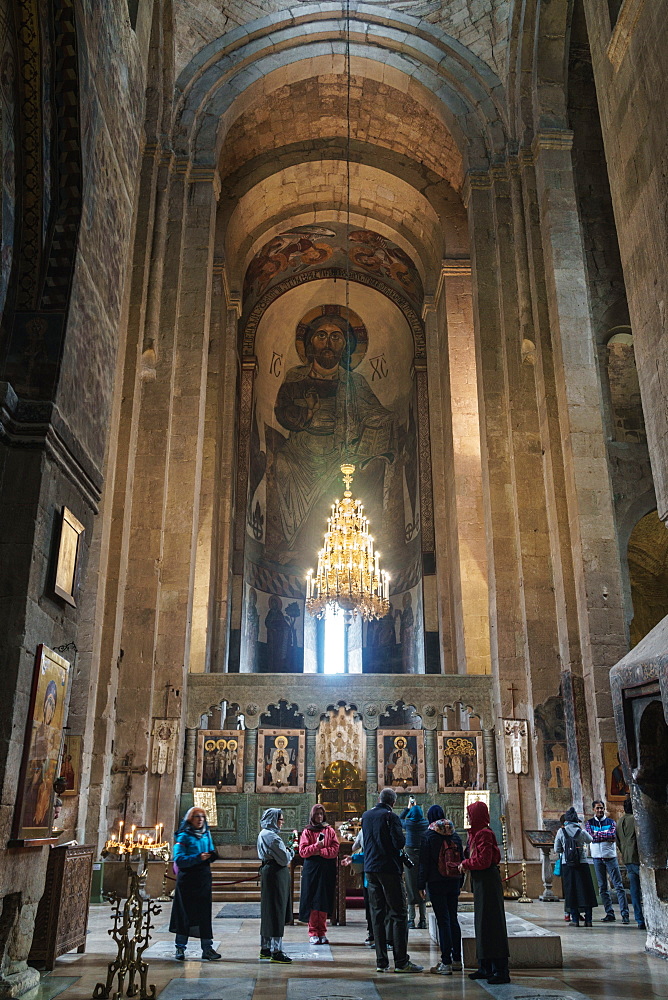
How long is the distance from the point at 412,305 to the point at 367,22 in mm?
7270

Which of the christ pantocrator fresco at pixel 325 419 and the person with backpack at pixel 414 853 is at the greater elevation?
the christ pantocrator fresco at pixel 325 419

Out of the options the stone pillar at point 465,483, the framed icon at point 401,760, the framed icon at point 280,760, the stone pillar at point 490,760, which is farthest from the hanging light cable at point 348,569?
the stone pillar at point 490,760

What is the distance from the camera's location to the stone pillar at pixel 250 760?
38.8ft

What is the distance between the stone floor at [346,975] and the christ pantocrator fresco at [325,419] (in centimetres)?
1565

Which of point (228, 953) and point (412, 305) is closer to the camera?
point (228, 953)

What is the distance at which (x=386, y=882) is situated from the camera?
5.85m

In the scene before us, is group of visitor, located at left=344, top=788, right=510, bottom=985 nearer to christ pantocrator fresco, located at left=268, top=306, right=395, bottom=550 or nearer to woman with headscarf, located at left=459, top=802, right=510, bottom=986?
woman with headscarf, located at left=459, top=802, right=510, bottom=986

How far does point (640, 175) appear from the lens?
7395mm

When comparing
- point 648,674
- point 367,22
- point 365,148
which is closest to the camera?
point 648,674

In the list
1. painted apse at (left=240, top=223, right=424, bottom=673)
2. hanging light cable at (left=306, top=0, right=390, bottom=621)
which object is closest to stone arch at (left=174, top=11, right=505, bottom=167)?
hanging light cable at (left=306, top=0, right=390, bottom=621)

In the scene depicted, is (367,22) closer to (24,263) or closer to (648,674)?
(24,263)

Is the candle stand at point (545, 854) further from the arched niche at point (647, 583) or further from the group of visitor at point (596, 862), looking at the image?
the arched niche at point (647, 583)

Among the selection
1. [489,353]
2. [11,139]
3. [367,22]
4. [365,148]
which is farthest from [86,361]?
[365,148]

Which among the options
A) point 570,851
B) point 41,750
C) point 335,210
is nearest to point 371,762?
point 570,851
